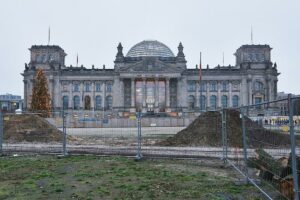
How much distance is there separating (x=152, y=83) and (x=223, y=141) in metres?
90.2

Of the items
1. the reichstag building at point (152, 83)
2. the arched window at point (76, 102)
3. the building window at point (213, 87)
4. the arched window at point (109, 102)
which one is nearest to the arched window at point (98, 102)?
the reichstag building at point (152, 83)

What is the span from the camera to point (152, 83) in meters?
105

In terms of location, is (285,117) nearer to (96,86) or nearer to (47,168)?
(47,168)

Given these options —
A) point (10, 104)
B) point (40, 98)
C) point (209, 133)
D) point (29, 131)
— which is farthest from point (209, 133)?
point (10, 104)

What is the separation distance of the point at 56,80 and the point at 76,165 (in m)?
96.0

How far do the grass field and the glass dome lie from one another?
10369 cm

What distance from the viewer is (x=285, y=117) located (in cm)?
712

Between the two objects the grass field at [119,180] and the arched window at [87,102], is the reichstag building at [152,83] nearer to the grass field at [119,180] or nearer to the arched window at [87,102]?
the arched window at [87,102]

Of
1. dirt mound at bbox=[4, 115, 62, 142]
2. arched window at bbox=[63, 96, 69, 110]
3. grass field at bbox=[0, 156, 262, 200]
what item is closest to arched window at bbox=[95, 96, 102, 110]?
arched window at bbox=[63, 96, 69, 110]

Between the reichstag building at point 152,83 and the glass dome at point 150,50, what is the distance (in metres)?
9.50

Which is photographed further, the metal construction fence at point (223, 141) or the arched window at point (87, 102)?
the arched window at point (87, 102)

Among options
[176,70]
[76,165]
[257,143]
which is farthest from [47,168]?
[176,70]

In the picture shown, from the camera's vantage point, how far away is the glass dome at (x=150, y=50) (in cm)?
11838

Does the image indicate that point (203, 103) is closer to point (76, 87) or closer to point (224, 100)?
point (224, 100)
